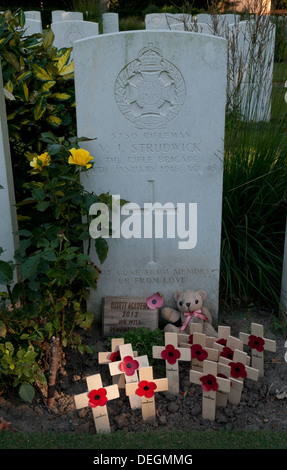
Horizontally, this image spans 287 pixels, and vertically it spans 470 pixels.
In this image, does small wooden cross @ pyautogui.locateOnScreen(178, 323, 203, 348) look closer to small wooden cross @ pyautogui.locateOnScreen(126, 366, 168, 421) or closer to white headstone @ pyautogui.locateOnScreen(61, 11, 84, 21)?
small wooden cross @ pyautogui.locateOnScreen(126, 366, 168, 421)

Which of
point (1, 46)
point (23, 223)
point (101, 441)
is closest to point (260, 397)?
point (101, 441)

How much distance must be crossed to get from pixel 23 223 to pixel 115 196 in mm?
663

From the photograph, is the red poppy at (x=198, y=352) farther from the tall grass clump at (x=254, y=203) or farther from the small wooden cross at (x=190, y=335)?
the tall grass clump at (x=254, y=203)

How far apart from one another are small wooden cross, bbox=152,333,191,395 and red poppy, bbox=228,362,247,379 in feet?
0.75

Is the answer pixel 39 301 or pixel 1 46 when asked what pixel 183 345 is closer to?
pixel 39 301

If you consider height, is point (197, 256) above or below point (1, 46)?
below

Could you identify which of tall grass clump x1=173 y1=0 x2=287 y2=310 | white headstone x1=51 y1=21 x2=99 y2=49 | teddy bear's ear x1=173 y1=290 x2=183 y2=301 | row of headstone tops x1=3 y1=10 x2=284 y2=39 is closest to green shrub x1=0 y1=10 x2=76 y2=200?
tall grass clump x1=173 y1=0 x2=287 y2=310

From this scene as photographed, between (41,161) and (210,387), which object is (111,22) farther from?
(210,387)

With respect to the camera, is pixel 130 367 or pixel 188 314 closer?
pixel 130 367

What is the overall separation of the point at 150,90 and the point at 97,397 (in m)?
1.64

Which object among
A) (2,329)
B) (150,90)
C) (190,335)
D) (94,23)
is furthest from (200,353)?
(94,23)

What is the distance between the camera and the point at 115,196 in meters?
2.80

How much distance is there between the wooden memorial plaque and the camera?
9.38 feet

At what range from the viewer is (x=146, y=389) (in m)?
2.27
